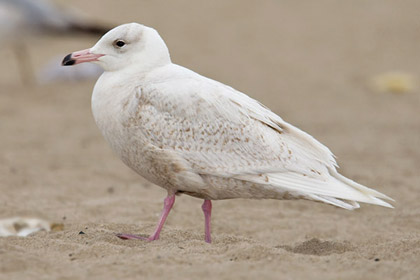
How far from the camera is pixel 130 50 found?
495 cm

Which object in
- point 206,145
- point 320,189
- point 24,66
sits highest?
point 24,66

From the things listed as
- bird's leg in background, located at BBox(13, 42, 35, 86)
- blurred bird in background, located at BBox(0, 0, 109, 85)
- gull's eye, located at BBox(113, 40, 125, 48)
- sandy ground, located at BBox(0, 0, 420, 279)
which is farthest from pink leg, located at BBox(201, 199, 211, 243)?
bird's leg in background, located at BBox(13, 42, 35, 86)

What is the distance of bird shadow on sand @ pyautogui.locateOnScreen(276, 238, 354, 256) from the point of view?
4703mm

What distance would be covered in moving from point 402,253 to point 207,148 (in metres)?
1.25

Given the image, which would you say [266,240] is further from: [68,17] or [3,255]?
[68,17]

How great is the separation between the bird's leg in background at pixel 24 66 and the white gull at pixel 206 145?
7.83 m

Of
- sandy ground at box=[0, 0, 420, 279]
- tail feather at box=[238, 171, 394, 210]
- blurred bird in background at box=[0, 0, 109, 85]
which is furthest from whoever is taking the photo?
blurred bird in background at box=[0, 0, 109, 85]

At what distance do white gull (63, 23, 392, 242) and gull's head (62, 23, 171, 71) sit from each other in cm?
14

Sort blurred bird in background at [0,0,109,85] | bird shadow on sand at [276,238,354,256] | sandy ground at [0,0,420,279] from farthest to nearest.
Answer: blurred bird in background at [0,0,109,85] < bird shadow on sand at [276,238,354,256] < sandy ground at [0,0,420,279]

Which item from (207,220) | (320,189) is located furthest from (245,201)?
(320,189)

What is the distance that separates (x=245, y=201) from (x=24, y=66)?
7078 millimetres

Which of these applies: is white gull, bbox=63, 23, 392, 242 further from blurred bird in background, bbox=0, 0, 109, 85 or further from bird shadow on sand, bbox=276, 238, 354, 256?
blurred bird in background, bbox=0, 0, 109, 85

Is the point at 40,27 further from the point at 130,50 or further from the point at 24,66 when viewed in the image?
the point at 130,50

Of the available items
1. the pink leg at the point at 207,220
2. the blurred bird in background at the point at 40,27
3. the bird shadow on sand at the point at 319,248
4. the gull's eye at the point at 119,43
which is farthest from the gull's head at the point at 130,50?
the blurred bird in background at the point at 40,27
